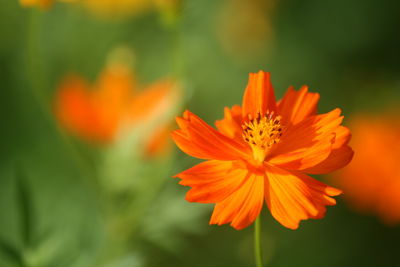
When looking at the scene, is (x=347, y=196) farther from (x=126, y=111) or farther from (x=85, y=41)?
(x=85, y=41)

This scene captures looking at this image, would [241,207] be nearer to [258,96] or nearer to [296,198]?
[296,198]

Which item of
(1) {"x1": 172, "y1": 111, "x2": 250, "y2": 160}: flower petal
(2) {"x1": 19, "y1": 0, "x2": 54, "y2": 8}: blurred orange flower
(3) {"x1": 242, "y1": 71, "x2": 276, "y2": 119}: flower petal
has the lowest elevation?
(1) {"x1": 172, "y1": 111, "x2": 250, "y2": 160}: flower petal

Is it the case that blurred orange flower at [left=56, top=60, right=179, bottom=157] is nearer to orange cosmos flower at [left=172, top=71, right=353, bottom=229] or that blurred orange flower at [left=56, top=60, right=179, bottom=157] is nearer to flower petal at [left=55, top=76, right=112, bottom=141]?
flower petal at [left=55, top=76, right=112, bottom=141]

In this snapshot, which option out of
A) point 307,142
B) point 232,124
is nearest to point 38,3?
point 232,124

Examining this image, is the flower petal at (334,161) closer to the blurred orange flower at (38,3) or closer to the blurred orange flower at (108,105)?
the blurred orange flower at (38,3)

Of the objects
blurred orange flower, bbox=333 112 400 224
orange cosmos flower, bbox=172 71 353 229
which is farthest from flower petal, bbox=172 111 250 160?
blurred orange flower, bbox=333 112 400 224

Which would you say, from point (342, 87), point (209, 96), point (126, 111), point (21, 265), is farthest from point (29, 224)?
point (342, 87)
